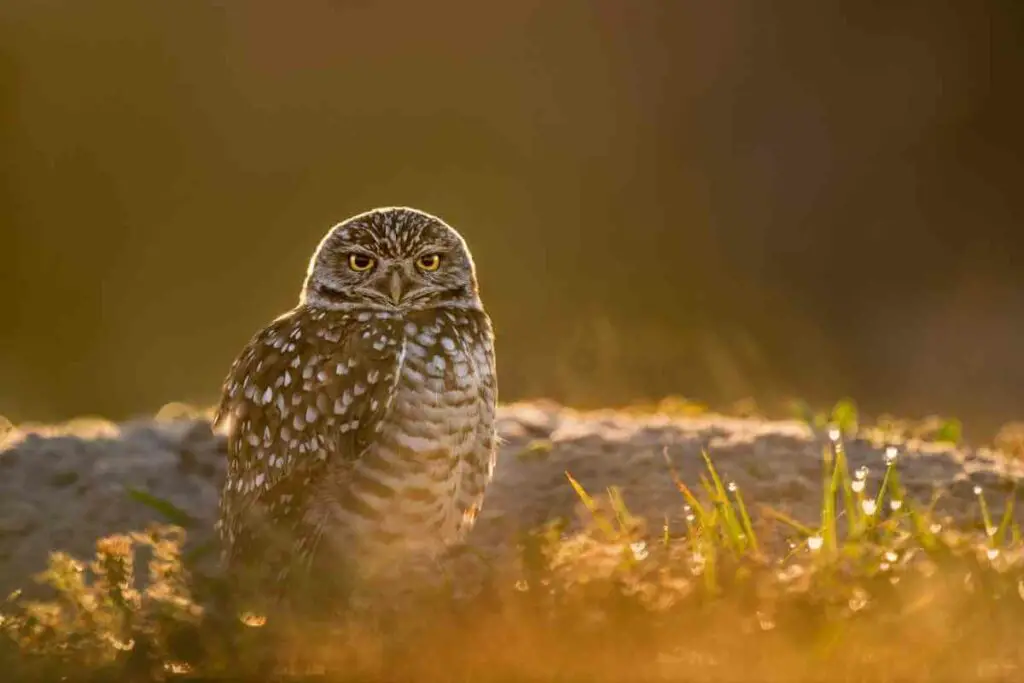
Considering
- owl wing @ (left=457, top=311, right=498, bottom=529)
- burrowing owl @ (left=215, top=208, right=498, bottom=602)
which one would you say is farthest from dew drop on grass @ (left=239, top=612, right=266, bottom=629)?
owl wing @ (left=457, top=311, right=498, bottom=529)

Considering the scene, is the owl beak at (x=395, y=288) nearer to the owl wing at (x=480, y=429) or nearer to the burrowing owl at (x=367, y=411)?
the burrowing owl at (x=367, y=411)

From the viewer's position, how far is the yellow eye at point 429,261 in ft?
15.0

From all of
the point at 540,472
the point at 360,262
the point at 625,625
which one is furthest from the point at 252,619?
the point at 540,472

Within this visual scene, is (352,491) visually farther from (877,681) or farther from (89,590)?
(877,681)

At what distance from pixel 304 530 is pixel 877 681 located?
193 cm

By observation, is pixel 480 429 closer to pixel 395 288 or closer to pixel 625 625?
pixel 395 288

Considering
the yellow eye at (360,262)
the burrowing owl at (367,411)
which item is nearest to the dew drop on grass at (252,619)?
the burrowing owl at (367,411)

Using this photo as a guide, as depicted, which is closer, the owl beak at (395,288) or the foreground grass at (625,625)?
the foreground grass at (625,625)

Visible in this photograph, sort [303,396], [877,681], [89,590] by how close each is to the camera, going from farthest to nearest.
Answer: [303,396] < [89,590] < [877,681]

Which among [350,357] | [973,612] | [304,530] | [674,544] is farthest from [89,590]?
[973,612]

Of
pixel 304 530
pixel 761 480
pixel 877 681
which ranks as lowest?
pixel 877 681

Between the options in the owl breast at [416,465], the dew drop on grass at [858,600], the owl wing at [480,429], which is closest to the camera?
the dew drop on grass at [858,600]

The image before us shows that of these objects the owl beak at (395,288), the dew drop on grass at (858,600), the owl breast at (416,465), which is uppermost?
the owl beak at (395,288)

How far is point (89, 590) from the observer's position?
3717 mm
